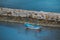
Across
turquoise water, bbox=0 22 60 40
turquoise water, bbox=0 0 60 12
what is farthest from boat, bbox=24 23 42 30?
turquoise water, bbox=0 0 60 12

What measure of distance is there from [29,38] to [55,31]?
1.03 ft

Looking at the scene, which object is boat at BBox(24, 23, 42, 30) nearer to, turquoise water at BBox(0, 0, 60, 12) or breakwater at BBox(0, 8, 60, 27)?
breakwater at BBox(0, 8, 60, 27)

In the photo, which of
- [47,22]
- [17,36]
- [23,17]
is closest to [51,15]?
[47,22]

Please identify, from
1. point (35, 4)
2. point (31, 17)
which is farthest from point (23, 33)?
point (35, 4)

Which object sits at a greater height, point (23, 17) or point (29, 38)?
point (23, 17)

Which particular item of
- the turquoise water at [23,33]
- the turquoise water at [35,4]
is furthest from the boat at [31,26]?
the turquoise water at [35,4]

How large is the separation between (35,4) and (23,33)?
48 centimetres

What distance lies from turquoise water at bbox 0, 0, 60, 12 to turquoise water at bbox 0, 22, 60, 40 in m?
0.29

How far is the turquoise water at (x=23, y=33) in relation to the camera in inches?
92.5

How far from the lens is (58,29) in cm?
245

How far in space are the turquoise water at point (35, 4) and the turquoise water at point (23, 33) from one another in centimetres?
29

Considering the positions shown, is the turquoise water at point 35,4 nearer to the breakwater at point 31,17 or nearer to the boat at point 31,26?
the breakwater at point 31,17

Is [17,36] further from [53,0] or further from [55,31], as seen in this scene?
[53,0]

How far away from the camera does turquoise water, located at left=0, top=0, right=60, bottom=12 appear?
264 centimetres
